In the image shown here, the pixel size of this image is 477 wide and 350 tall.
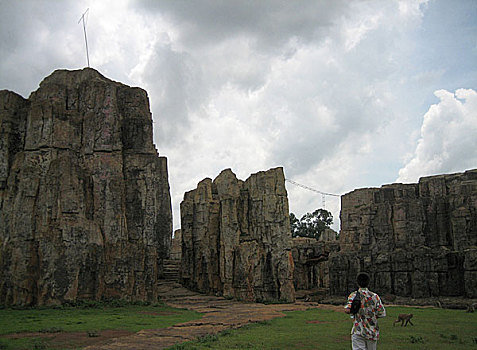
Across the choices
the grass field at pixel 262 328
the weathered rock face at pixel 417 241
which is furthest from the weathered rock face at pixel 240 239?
the grass field at pixel 262 328

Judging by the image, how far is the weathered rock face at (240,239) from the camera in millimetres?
27094

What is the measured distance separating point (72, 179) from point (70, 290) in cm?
514

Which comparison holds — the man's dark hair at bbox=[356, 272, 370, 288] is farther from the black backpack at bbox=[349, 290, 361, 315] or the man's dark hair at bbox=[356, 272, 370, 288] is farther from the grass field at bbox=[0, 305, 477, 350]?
the grass field at bbox=[0, 305, 477, 350]

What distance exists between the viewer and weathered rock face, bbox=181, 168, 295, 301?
27094 millimetres

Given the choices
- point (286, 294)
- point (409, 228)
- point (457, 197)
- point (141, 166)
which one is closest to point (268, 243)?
point (286, 294)

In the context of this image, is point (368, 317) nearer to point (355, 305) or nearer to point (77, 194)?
point (355, 305)

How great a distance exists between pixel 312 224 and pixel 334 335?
58933 mm

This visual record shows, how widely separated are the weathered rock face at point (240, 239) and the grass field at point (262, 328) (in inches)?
279

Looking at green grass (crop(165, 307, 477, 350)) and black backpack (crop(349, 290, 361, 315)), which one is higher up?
black backpack (crop(349, 290, 361, 315))

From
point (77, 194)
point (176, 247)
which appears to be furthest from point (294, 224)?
point (77, 194)

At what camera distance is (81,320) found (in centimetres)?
1620

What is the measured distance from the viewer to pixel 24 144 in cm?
2325

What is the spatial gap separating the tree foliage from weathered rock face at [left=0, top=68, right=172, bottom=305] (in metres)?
47.1

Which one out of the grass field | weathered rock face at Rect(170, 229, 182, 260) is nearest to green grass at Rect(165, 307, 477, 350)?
the grass field
